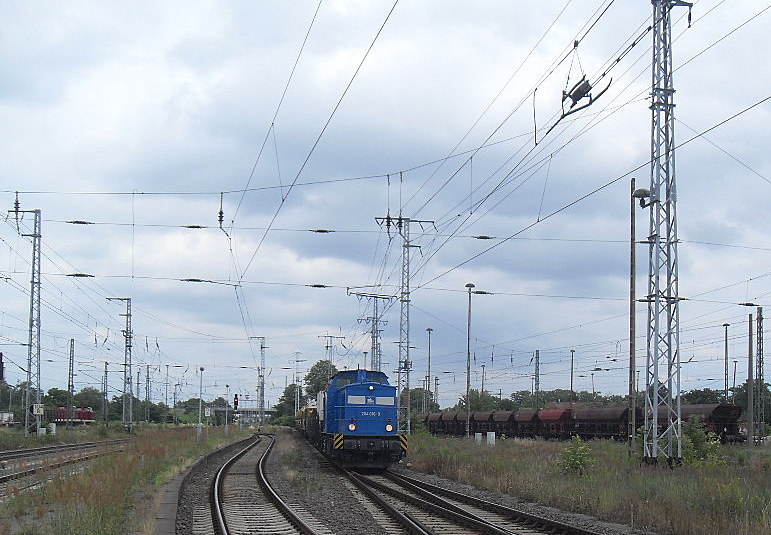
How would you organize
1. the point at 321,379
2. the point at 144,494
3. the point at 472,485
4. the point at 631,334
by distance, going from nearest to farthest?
the point at 144,494
the point at 472,485
the point at 631,334
the point at 321,379

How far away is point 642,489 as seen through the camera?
17.2 meters

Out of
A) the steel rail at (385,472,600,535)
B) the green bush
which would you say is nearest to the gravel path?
the steel rail at (385,472,600,535)

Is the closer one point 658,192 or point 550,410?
point 658,192

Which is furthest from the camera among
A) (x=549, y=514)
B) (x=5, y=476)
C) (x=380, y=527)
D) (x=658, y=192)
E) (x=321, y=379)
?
(x=321, y=379)

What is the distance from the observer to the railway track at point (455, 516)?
1480cm

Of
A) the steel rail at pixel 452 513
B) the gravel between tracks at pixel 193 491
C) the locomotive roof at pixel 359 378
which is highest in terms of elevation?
the locomotive roof at pixel 359 378

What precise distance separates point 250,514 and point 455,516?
183 inches

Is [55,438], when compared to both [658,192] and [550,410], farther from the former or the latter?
[658,192]

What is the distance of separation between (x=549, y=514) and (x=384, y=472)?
13457 mm

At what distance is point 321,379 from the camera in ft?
467

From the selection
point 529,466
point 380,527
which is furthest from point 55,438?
point 380,527

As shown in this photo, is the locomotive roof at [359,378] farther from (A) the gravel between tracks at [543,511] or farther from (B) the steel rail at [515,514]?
(B) the steel rail at [515,514]

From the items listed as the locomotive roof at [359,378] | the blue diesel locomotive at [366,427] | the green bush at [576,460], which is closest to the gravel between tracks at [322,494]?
the blue diesel locomotive at [366,427]

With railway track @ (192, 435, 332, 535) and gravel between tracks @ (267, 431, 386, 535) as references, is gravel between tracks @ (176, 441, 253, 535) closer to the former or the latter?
railway track @ (192, 435, 332, 535)
